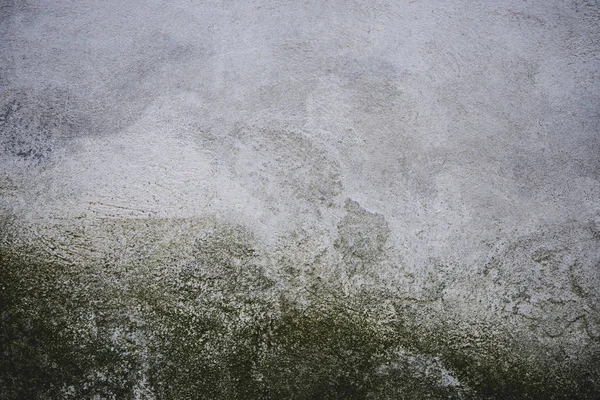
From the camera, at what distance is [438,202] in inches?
80.0

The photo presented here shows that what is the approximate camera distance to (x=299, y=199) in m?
2.05

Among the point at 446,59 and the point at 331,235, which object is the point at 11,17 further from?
the point at 446,59

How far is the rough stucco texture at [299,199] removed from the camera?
1.86m

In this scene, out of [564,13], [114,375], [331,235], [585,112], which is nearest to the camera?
[114,375]

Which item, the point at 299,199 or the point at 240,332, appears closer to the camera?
the point at 240,332

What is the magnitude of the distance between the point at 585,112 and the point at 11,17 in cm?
340

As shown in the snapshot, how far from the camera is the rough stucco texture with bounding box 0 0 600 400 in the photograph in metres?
1.86

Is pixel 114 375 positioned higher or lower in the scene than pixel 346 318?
lower

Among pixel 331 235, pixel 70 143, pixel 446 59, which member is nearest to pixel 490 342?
pixel 331 235

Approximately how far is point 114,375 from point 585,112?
2798 millimetres

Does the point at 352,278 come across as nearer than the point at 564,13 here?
Yes

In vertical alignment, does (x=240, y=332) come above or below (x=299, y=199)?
below

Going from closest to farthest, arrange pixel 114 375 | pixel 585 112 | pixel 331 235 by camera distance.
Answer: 1. pixel 114 375
2. pixel 331 235
3. pixel 585 112

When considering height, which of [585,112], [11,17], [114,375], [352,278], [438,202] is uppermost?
[585,112]
